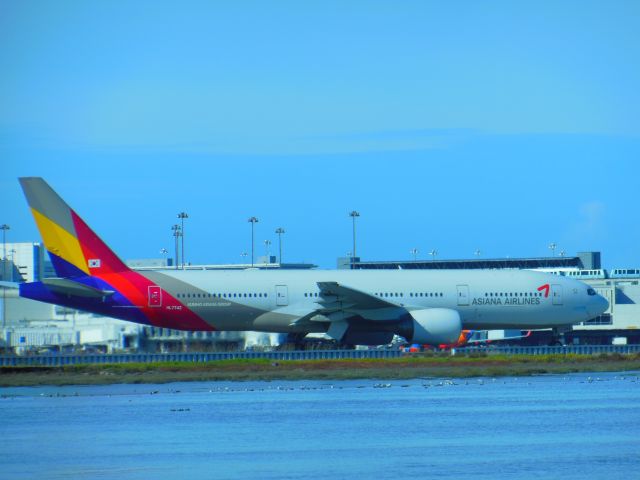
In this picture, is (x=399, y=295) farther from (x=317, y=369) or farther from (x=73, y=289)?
(x=73, y=289)

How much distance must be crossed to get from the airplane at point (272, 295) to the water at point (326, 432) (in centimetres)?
1557

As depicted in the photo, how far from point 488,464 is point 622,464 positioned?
231 centimetres

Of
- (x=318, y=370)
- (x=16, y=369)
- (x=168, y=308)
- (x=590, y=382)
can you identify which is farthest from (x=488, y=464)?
(x=168, y=308)

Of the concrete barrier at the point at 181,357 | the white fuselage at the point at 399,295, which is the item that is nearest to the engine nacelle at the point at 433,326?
the white fuselage at the point at 399,295

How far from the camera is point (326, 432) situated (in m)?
27.5

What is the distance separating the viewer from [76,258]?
188 ft

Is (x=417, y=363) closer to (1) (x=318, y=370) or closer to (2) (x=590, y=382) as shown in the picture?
(1) (x=318, y=370)

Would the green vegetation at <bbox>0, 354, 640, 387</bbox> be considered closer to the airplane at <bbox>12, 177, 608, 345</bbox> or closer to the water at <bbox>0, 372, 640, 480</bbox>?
the airplane at <bbox>12, 177, 608, 345</bbox>

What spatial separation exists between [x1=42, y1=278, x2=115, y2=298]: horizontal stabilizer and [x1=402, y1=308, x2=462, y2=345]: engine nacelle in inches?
548

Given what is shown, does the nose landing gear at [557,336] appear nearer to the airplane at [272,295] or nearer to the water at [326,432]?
the airplane at [272,295]

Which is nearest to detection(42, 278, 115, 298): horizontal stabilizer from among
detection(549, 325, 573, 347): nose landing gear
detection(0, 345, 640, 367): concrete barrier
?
detection(0, 345, 640, 367): concrete barrier

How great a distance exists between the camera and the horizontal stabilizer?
5616 cm

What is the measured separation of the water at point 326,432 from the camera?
2212 centimetres

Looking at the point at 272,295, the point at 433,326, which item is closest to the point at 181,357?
the point at 272,295
